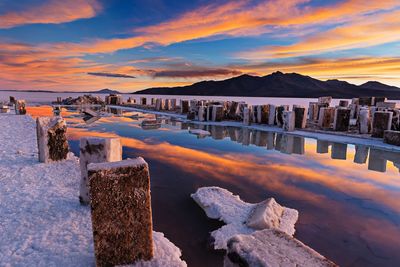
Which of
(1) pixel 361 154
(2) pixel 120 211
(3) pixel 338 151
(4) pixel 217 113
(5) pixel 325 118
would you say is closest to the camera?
(2) pixel 120 211

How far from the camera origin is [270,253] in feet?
6.91

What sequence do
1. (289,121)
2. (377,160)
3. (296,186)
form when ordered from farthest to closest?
(289,121)
(377,160)
(296,186)

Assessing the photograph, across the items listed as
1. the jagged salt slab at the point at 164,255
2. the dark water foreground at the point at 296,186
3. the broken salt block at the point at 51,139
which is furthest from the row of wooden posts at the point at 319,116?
the broken salt block at the point at 51,139

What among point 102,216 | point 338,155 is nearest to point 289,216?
point 102,216

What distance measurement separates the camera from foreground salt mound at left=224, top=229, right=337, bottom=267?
6.62ft

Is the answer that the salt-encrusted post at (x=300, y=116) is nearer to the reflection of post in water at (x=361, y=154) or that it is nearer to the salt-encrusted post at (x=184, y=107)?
the reflection of post in water at (x=361, y=154)

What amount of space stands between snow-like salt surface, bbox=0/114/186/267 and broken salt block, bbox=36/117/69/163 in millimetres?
443

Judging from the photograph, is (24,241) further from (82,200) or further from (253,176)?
(253,176)

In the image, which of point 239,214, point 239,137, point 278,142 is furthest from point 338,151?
point 239,214

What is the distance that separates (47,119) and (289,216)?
6.30 m

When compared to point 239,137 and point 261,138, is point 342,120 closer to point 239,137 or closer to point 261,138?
point 261,138

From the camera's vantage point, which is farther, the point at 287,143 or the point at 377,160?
the point at 287,143

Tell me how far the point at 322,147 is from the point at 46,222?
10264 mm

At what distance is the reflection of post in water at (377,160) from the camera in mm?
8148
